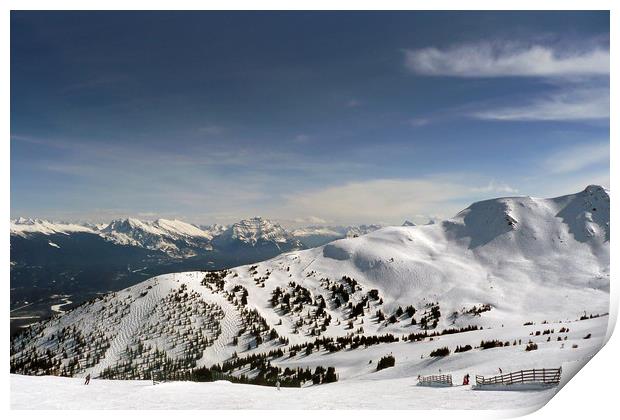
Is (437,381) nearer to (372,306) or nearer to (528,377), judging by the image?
(528,377)

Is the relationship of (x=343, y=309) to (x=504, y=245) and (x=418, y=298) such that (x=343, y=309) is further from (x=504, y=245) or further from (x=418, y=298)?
(x=504, y=245)

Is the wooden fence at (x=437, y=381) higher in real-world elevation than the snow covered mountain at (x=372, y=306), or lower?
lower

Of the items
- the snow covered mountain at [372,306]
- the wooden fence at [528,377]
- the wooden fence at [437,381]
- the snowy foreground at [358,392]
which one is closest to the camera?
the snowy foreground at [358,392]

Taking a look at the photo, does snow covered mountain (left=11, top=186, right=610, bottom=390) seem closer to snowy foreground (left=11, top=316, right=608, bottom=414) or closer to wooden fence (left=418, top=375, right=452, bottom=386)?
snowy foreground (left=11, top=316, right=608, bottom=414)

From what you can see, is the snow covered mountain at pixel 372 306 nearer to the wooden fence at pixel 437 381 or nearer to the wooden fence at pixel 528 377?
the wooden fence at pixel 528 377

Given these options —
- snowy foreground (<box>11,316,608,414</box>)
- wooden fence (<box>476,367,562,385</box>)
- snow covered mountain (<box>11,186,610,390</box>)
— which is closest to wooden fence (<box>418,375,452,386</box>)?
snowy foreground (<box>11,316,608,414</box>)

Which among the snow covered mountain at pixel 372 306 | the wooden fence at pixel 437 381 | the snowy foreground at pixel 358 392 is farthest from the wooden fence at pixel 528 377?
A: the snow covered mountain at pixel 372 306

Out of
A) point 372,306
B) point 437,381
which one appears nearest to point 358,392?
point 437,381
